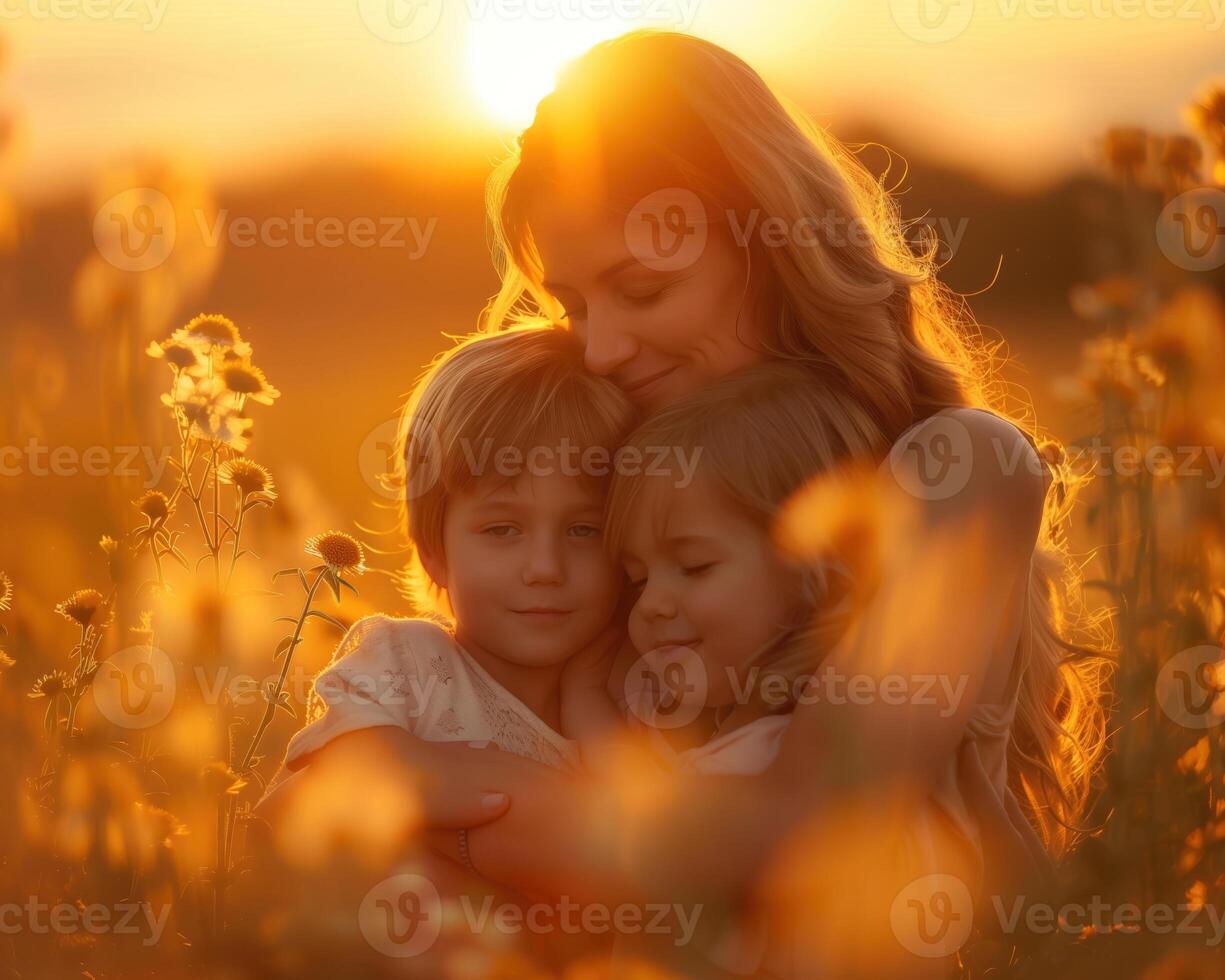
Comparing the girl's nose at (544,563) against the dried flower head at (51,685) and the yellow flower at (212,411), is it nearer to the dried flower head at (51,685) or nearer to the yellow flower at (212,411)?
the yellow flower at (212,411)

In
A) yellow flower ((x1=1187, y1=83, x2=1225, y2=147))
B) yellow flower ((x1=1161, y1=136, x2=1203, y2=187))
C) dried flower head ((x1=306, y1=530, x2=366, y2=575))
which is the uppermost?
yellow flower ((x1=1187, y1=83, x2=1225, y2=147))

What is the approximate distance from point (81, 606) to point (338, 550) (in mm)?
515

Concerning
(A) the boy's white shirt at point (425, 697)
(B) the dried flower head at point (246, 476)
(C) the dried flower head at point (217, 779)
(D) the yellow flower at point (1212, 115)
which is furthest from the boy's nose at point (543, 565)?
(D) the yellow flower at point (1212, 115)

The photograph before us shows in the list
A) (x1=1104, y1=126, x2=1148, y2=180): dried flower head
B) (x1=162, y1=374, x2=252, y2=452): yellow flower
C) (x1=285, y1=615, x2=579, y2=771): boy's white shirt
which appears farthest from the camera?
(x1=1104, y1=126, x2=1148, y2=180): dried flower head

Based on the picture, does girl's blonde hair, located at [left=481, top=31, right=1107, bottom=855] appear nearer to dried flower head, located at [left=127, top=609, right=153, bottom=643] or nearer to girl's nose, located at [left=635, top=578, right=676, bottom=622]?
girl's nose, located at [left=635, top=578, right=676, bottom=622]

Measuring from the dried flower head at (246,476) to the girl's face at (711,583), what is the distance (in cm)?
77

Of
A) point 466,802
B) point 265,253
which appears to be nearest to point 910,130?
point 265,253

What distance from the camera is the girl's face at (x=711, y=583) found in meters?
2.81

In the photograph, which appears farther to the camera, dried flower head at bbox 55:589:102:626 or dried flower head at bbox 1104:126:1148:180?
dried flower head at bbox 1104:126:1148:180

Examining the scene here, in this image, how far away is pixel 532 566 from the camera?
9.70ft

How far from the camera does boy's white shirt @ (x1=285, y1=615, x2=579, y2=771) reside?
3002 mm

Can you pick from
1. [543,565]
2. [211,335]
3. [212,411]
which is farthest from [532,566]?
[211,335]

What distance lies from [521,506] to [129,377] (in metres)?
0.83

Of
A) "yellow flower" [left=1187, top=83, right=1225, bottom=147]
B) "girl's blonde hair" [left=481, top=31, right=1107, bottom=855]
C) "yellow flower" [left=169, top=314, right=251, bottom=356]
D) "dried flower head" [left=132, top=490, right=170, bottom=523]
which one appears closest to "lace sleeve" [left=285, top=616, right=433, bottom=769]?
"dried flower head" [left=132, top=490, right=170, bottom=523]
